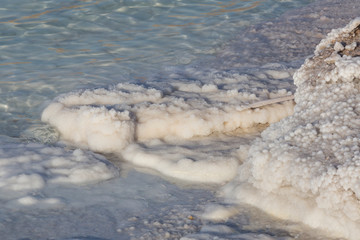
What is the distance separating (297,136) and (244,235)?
0.61 metres

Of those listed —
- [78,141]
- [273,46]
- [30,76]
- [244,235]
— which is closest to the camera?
[244,235]

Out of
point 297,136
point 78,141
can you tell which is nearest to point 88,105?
point 78,141

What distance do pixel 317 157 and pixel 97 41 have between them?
11.2 ft

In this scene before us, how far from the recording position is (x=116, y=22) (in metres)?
5.86

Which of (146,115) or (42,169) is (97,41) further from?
(42,169)

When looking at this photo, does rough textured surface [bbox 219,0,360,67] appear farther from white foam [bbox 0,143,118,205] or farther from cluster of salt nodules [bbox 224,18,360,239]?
white foam [bbox 0,143,118,205]

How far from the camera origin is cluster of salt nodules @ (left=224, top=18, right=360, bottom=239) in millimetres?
2277

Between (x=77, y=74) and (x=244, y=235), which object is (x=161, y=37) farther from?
(x=244, y=235)

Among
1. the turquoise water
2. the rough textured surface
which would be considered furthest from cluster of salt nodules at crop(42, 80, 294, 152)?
the rough textured surface

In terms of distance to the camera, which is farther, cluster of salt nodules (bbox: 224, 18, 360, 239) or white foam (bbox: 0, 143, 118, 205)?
white foam (bbox: 0, 143, 118, 205)

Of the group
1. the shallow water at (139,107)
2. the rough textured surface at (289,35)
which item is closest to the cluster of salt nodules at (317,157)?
the shallow water at (139,107)

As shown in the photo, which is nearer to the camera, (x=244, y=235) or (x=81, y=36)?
(x=244, y=235)

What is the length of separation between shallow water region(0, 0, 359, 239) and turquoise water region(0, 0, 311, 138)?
0.02m

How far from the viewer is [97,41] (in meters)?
5.38
